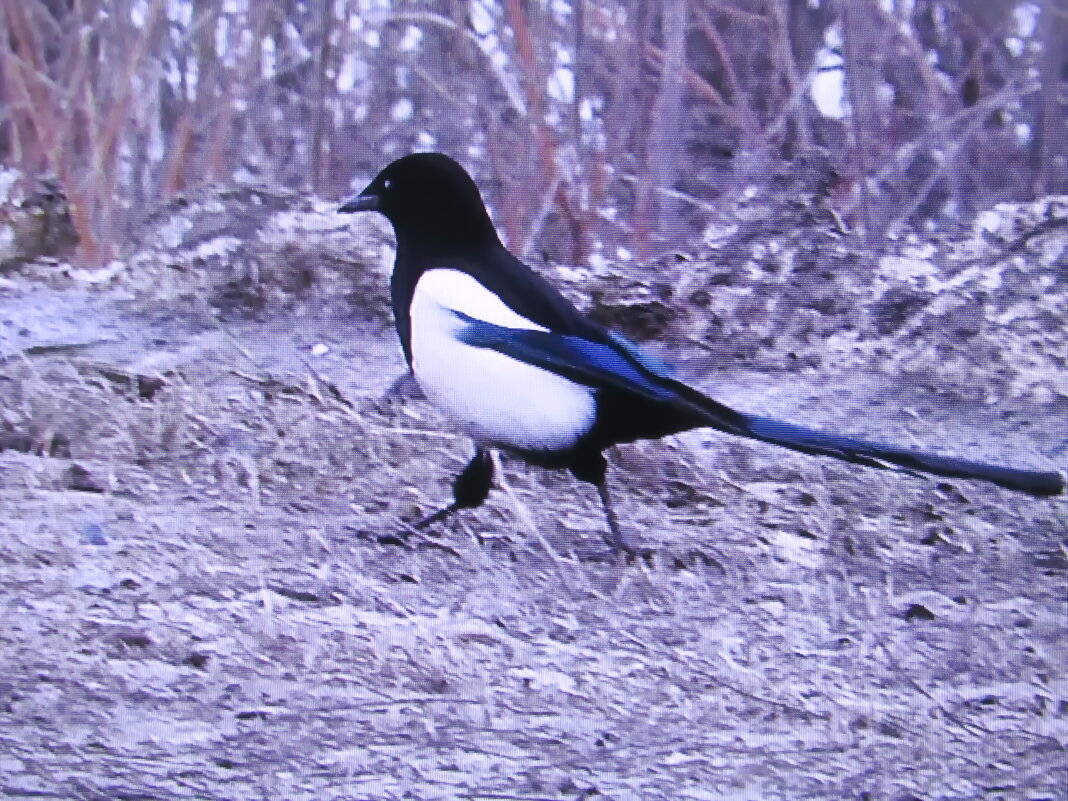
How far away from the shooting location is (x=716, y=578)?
126 cm

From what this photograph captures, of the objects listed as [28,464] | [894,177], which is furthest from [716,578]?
[28,464]

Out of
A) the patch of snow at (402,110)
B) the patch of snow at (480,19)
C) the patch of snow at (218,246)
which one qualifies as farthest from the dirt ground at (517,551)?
the patch of snow at (480,19)

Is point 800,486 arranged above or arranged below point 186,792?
above

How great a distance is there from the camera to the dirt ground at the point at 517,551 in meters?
1.19

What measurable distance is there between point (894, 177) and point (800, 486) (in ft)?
1.11

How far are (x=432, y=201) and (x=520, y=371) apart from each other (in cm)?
20

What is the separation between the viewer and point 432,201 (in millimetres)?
1312

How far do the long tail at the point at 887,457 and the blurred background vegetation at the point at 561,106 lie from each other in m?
0.23

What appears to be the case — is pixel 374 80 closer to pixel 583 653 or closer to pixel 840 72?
pixel 840 72

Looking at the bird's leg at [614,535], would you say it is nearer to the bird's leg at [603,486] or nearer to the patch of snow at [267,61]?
the bird's leg at [603,486]

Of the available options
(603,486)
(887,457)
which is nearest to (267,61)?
(603,486)

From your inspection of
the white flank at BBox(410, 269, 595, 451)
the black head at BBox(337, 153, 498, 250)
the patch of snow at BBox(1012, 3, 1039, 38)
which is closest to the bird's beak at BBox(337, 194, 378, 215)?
the black head at BBox(337, 153, 498, 250)

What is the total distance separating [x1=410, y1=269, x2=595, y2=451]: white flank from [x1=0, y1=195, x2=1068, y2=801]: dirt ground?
4 centimetres

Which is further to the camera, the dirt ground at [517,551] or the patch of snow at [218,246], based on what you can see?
the patch of snow at [218,246]
